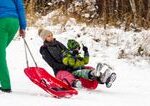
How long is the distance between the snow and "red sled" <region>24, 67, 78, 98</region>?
0.31ft

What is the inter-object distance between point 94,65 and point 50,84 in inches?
111

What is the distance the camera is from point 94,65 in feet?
35.6

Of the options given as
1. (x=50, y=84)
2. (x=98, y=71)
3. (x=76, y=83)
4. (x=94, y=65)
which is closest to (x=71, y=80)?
(x=76, y=83)

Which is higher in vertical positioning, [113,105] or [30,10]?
[30,10]

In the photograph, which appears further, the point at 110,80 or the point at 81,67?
the point at 81,67

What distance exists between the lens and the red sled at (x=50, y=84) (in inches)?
313

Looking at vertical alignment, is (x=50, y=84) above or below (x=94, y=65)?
above

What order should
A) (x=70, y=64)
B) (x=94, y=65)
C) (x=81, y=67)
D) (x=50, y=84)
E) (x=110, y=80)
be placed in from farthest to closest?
(x=94, y=65) → (x=81, y=67) → (x=70, y=64) → (x=110, y=80) → (x=50, y=84)

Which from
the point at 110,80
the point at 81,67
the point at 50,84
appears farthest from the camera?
the point at 81,67

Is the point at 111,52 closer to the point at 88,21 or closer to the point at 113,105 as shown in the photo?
the point at 88,21

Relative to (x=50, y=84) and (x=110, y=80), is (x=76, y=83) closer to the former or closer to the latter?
(x=110, y=80)

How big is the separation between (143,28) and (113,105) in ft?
18.3

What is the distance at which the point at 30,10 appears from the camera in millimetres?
13945

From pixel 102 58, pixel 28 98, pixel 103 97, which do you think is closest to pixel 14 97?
pixel 28 98
